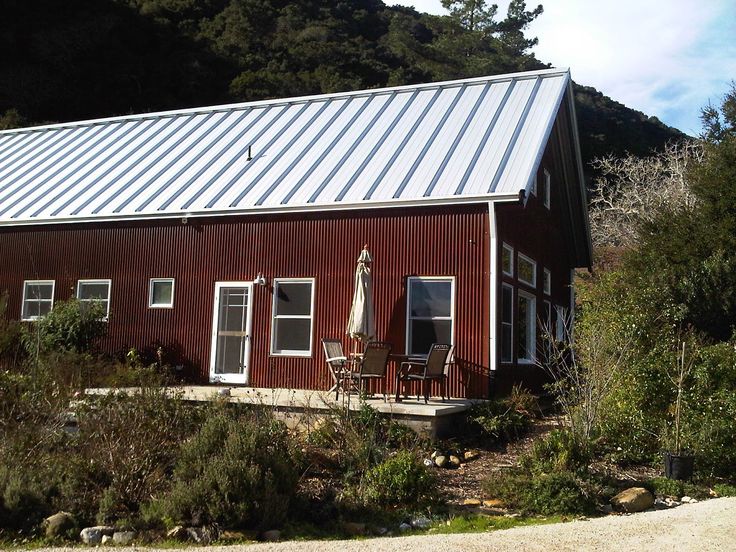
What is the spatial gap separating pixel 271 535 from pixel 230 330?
8.42 meters

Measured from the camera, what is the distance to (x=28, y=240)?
56.1 feet

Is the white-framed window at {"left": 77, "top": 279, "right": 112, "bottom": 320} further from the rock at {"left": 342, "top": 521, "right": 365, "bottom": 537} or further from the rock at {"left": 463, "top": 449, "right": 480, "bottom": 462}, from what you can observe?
the rock at {"left": 342, "top": 521, "right": 365, "bottom": 537}

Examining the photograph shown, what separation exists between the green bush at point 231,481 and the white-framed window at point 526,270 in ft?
28.0

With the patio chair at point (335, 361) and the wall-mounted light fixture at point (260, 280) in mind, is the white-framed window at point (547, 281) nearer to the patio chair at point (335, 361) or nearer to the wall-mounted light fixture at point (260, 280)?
the patio chair at point (335, 361)

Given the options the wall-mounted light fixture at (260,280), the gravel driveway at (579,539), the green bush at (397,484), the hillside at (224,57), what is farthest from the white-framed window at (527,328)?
the hillside at (224,57)

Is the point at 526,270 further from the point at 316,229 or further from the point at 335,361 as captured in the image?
the point at 335,361

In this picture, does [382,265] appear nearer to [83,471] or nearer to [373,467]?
[373,467]

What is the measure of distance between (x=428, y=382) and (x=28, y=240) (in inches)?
403

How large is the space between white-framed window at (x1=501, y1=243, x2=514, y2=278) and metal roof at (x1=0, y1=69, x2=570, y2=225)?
4.99ft

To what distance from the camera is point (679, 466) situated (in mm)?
9062

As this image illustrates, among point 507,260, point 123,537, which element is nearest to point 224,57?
point 507,260

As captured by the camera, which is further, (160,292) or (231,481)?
(160,292)

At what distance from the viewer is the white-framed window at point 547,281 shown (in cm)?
1761

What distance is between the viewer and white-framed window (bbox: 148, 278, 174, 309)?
51.5 feet
